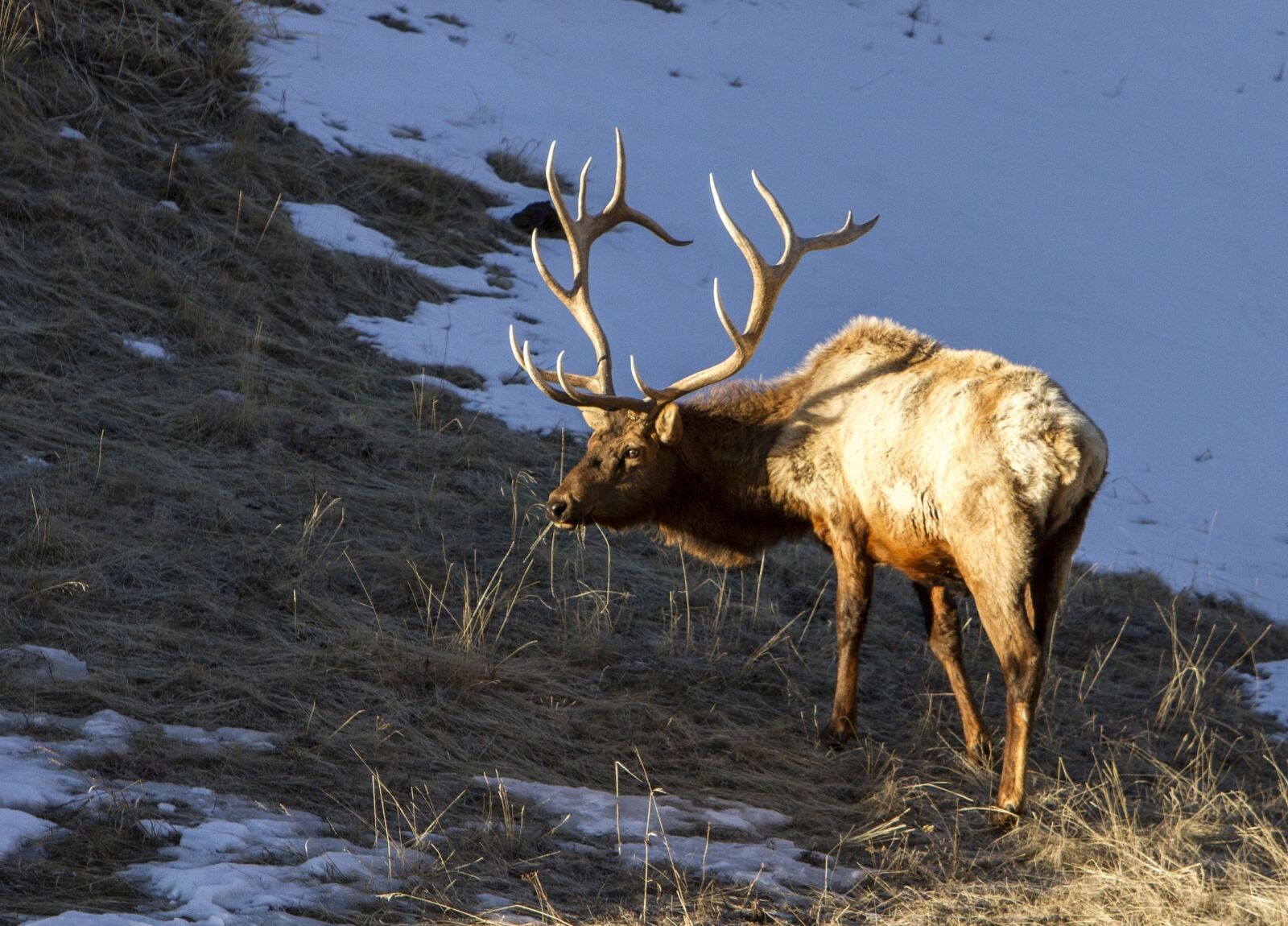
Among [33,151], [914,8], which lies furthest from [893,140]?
[33,151]

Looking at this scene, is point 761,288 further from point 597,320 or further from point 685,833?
point 685,833

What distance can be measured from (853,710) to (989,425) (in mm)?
1605

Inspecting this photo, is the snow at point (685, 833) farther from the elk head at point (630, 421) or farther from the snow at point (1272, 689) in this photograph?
the snow at point (1272, 689)

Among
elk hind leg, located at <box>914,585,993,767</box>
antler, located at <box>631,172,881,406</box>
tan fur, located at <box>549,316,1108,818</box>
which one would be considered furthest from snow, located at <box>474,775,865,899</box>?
antler, located at <box>631,172,881,406</box>

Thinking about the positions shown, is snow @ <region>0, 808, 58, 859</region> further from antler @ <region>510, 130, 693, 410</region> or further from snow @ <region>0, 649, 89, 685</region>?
antler @ <region>510, 130, 693, 410</region>

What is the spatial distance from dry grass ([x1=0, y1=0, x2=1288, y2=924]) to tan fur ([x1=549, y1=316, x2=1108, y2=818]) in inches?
20.6

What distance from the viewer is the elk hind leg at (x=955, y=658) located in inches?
241

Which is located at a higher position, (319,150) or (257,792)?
(319,150)

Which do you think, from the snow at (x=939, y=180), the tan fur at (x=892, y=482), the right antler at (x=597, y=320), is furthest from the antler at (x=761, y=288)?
the snow at (x=939, y=180)

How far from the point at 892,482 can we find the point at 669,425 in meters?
1.33

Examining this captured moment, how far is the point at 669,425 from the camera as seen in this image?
6.73 m

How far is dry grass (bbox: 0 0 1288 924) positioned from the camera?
4461 millimetres

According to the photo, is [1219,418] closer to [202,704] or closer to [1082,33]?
[1082,33]

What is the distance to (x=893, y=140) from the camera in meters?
14.9
